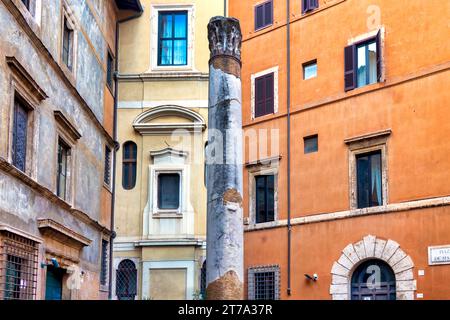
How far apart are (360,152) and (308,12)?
183 inches

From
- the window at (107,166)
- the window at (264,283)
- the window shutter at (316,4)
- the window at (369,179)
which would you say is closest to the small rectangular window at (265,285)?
the window at (264,283)

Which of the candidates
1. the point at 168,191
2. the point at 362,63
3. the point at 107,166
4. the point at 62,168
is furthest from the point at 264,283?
the point at 62,168

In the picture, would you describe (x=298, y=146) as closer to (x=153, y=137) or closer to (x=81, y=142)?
(x=153, y=137)

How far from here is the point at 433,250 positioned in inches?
683

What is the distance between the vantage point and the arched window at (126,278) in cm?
2210

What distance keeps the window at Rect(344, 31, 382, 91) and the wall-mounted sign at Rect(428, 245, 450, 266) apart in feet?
15.4

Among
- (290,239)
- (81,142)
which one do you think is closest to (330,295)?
(290,239)

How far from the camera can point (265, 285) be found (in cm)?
2078

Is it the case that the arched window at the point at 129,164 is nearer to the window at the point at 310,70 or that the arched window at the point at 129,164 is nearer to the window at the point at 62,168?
the window at the point at 310,70

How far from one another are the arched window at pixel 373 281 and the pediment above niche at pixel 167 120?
→ 6.59m

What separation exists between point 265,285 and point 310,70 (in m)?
6.09

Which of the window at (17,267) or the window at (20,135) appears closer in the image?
the window at (17,267)
